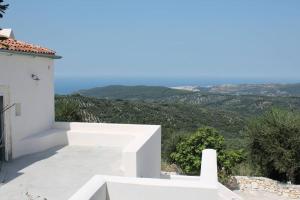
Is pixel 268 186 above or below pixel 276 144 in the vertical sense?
below

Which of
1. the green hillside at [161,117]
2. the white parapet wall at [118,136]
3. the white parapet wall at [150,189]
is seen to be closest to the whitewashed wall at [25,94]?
the white parapet wall at [118,136]

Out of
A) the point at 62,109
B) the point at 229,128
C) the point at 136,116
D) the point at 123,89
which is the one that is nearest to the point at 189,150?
the point at 62,109

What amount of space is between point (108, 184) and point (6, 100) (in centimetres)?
424

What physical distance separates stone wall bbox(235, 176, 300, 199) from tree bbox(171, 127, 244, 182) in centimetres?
75

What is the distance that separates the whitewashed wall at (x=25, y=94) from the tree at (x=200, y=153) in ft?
22.7

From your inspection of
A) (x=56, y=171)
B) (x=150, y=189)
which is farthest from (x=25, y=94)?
(x=150, y=189)

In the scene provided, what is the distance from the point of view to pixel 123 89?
139250 mm

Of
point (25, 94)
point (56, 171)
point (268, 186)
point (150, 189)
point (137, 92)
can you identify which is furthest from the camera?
point (137, 92)

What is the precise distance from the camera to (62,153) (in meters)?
9.52

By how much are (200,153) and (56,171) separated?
30.7 feet

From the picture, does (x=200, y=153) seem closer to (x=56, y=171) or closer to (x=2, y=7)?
(x=56, y=171)

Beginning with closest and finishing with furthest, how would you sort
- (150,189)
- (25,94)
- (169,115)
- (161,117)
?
(150,189), (25,94), (161,117), (169,115)

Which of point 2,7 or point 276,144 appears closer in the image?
point 2,7

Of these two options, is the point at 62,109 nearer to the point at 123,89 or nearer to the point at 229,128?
the point at 229,128
